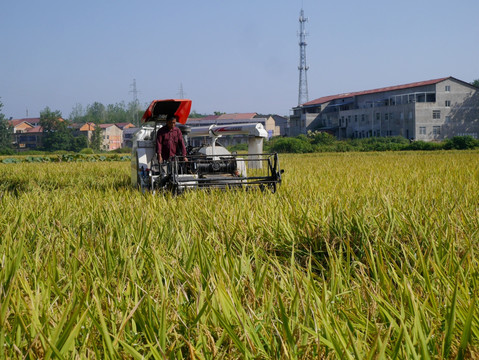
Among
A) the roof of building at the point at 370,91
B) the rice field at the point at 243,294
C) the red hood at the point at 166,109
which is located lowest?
the rice field at the point at 243,294

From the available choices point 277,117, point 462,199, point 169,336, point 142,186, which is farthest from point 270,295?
point 277,117

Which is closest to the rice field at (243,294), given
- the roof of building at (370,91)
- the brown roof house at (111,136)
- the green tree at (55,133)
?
the roof of building at (370,91)

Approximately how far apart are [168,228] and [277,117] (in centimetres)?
11476

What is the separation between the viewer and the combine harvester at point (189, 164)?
29.1ft

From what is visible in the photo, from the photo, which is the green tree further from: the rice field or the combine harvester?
the rice field

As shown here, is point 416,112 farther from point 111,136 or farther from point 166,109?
point 111,136

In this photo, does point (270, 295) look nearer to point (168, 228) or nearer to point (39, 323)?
point (39, 323)

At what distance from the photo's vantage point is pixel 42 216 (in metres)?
5.30

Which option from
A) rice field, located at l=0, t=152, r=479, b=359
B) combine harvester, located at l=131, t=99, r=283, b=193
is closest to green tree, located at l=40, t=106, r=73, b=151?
combine harvester, located at l=131, t=99, r=283, b=193

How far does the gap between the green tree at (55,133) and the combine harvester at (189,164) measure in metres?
100

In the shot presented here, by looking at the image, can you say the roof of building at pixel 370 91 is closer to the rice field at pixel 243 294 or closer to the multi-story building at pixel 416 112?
the multi-story building at pixel 416 112

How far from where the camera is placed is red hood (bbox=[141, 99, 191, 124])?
955cm

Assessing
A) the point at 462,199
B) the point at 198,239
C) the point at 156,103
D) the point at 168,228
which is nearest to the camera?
the point at 198,239

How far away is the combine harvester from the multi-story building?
6177cm
